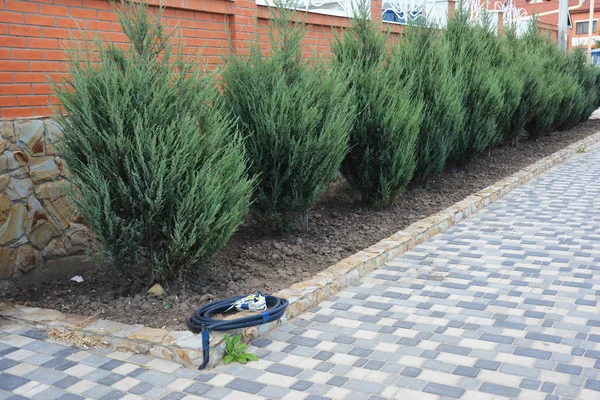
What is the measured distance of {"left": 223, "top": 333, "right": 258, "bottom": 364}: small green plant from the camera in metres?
3.66

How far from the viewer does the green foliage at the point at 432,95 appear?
306 inches

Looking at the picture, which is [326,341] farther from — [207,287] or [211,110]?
[211,110]

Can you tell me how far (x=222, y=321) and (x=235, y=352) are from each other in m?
0.22

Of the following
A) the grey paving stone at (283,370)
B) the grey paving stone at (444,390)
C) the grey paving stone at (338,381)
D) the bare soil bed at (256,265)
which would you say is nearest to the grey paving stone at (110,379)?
the bare soil bed at (256,265)

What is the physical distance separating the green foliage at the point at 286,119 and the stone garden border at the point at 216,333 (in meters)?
0.84

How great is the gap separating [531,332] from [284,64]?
10.4 feet

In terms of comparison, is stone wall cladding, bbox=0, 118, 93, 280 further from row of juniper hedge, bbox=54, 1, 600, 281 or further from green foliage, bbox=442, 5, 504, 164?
green foliage, bbox=442, 5, 504, 164

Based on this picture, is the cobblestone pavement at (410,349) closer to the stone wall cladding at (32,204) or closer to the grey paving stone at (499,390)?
the grey paving stone at (499,390)

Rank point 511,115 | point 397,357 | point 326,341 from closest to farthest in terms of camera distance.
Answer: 1. point 397,357
2. point 326,341
3. point 511,115

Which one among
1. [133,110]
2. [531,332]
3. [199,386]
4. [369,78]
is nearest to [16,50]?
[133,110]

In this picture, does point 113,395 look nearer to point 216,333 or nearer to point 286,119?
point 216,333

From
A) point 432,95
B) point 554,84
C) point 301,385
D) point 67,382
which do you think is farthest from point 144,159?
point 554,84

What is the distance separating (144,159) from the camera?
13.4 feet

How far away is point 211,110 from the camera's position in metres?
4.53
